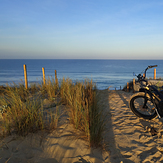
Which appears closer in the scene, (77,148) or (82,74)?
(77,148)

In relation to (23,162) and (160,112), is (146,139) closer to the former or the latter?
(160,112)

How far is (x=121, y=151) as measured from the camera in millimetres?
2412

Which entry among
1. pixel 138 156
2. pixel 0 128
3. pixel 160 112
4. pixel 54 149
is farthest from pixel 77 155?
pixel 160 112

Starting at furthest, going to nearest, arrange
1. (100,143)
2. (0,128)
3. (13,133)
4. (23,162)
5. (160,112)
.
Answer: (160,112), (0,128), (13,133), (100,143), (23,162)

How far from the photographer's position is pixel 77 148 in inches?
97.0

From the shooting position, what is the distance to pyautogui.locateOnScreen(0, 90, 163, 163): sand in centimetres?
223

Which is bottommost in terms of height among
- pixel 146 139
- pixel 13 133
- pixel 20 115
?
pixel 146 139

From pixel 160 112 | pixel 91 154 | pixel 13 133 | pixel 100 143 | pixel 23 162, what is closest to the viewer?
pixel 23 162

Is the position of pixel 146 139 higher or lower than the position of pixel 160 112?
lower

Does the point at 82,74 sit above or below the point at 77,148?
below

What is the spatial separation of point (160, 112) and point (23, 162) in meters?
2.97

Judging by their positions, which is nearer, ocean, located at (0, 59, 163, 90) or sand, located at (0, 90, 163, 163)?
sand, located at (0, 90, 163, 163)

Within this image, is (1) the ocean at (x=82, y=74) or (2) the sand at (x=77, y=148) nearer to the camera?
(2) the sand at (x=77, y=148)

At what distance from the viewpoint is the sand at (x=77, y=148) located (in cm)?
223
